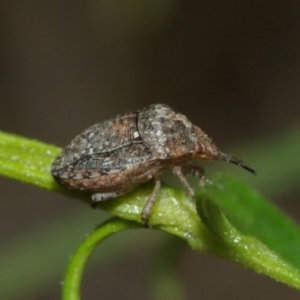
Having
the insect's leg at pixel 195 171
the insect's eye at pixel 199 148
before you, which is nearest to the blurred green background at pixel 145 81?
the insect's leg at pixel 195 171

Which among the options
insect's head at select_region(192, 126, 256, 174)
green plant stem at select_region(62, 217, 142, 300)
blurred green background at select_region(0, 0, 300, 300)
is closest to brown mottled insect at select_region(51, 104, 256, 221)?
insect's head at select_region(192, 126, 256, 174)

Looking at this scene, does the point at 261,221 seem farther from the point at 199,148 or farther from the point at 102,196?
the point at 102,196

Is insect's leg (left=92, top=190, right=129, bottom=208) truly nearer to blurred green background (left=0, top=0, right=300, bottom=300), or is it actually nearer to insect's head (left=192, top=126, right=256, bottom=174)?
insect's head (left=192, top=126, right=256, bottom=174)

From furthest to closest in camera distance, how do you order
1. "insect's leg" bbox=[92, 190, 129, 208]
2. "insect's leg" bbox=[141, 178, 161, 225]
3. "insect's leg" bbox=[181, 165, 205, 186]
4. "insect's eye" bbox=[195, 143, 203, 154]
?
"insect's leg" bbox=[181, 165, 205, 186] → "insect's eye" bbox=[195, 143, 203, 154] → "insect's leg" bbox=[92, 190, 129, 208] → "insect's leg" bbox=[141, 178, 161, 225]

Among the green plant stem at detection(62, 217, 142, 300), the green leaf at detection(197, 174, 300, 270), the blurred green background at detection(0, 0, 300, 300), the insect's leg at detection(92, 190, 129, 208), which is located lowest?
the blurred green background at detection(0, 0, 300, 300)

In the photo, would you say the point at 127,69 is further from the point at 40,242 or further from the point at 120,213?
the point at 120,213

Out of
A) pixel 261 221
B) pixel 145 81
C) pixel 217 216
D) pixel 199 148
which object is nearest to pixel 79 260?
pixel 217 216
